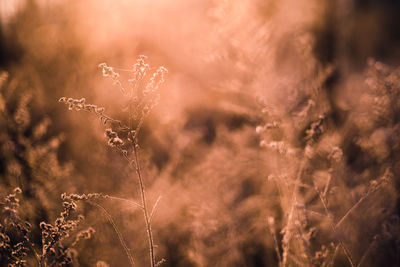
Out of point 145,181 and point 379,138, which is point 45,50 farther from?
point 379,138

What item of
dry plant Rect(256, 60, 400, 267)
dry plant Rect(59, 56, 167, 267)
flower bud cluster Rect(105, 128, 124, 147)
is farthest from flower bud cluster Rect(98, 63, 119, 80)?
dry plant Rect(256, 60, 400, 267)

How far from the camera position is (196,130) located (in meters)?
3.01

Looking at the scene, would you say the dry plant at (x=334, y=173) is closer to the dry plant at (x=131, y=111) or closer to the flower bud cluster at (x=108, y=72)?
the dry plant at (x=131, y=111)

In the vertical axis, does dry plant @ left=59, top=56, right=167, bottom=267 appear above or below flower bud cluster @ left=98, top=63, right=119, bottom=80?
below

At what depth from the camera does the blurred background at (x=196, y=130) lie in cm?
189

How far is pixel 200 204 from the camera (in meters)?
2.06

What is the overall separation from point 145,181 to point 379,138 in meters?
1.66

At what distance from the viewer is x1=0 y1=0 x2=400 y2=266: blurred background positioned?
189 centimetres

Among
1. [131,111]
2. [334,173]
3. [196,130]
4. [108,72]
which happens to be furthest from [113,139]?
[196,130]

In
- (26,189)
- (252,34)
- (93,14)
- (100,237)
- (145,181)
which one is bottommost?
(100,237)

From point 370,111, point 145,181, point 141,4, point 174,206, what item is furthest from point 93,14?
point 370,111

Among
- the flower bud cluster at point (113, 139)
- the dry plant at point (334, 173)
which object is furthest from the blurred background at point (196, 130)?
the flower bud cluster at point (113, 139)

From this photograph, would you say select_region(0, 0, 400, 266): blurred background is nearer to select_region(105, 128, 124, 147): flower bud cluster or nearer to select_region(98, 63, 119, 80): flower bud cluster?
select_region(98, 63, 119, 80): flower bud cluster

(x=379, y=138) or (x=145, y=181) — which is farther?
(x=145, y=181)
